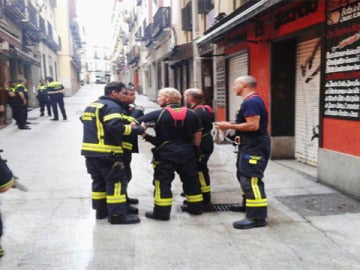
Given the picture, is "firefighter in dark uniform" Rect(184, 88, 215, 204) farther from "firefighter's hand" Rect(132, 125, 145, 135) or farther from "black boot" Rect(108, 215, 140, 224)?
"black boot" Rect(108, 215, 140, 224)

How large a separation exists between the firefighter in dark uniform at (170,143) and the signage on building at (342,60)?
2.19 m

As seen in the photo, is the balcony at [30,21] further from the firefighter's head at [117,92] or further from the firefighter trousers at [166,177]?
the firefighter trousers at [166,177]

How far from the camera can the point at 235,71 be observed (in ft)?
35.6

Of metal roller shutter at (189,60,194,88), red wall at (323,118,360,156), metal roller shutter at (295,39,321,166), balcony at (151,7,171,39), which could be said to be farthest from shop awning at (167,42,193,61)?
red wall at (323,118,360,156)

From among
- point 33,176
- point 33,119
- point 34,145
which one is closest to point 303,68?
point 33,176

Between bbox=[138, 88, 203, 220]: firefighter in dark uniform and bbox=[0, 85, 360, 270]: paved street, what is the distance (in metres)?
0.33

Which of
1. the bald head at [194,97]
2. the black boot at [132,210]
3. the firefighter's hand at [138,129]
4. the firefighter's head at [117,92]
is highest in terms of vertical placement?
the firefighter's head at [117,92]

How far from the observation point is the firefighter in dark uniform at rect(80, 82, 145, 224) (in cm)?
451

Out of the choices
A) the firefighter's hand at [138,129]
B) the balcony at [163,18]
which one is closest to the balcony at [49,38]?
the balcony at [163,18]

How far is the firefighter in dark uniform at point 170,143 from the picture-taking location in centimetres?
469

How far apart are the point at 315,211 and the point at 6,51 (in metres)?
12.4

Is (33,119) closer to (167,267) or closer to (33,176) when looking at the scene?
(33,176)

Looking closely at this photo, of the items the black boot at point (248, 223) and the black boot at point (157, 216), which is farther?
the black boot at point (157, 216)

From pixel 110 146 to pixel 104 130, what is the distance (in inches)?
7.7
